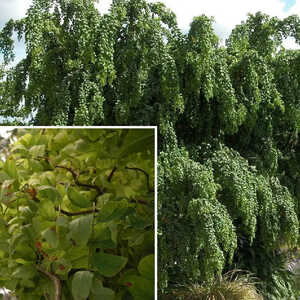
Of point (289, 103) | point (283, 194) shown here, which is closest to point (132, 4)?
point (289, 103)

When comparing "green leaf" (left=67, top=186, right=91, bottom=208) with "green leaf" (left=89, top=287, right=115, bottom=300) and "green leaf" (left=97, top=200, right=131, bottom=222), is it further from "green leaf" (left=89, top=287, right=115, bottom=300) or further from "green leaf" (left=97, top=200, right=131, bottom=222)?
"green leaf" (left=89, top=287, right=115, bottom=300)

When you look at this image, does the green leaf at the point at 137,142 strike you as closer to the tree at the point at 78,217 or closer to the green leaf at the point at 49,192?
the tree at the point at 78,217

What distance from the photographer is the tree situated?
82 cm

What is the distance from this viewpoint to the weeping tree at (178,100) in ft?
11.4

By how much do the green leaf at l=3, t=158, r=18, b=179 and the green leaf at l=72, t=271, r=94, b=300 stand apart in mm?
219

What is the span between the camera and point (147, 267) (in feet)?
2.91

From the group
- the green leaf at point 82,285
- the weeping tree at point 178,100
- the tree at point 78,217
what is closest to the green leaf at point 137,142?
the tree at point 78,217

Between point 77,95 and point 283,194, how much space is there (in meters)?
1.97

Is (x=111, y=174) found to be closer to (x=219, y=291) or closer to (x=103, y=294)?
(x=103, y=294)

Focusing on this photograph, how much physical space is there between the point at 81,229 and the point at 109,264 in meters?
0.08

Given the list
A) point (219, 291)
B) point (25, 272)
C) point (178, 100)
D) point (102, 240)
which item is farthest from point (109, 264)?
point (219, 291)

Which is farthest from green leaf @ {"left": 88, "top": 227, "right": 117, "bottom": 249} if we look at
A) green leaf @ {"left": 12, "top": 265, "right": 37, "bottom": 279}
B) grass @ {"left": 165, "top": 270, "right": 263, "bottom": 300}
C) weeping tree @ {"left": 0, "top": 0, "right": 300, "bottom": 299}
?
grass @ {"left": 165, "top": 270, "right": 263, "bottom": 300}

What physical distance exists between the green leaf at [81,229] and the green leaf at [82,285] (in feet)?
0.20

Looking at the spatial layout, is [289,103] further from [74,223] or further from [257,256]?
[74,223]
